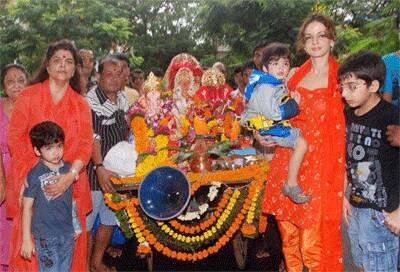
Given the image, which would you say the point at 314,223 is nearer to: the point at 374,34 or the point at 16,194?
the point at 16,194

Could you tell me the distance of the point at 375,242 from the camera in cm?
278

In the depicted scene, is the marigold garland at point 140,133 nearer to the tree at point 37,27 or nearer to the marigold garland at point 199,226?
the marigold garland at point 199,226

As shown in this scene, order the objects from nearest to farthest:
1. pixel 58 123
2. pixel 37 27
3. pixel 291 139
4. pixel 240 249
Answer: pixel 291 139 → pixel 58 123 → pixel 240 249 → pixel 37 27

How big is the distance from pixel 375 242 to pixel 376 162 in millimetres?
456

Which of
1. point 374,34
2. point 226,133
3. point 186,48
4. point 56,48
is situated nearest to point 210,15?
point 186,48

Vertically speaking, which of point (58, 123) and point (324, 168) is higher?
point (58, 123)

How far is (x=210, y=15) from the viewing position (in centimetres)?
1380

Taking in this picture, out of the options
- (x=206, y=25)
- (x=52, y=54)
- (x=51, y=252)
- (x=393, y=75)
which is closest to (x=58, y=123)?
(x=52, y=54)

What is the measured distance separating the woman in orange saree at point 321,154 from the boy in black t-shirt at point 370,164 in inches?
6.3

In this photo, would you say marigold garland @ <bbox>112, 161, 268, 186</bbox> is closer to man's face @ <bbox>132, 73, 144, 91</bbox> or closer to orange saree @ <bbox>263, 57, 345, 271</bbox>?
orange saree @ <bbox>263, 57, 345, 271</bbox>

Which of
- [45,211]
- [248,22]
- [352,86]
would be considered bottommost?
[45,211]

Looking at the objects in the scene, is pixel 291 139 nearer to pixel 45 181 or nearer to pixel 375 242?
pixel 375 242

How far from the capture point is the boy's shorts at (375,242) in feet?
9.11

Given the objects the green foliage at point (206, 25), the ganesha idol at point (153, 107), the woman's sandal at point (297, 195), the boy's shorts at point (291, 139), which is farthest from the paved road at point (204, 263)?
the green foliage at point (206, 25)
